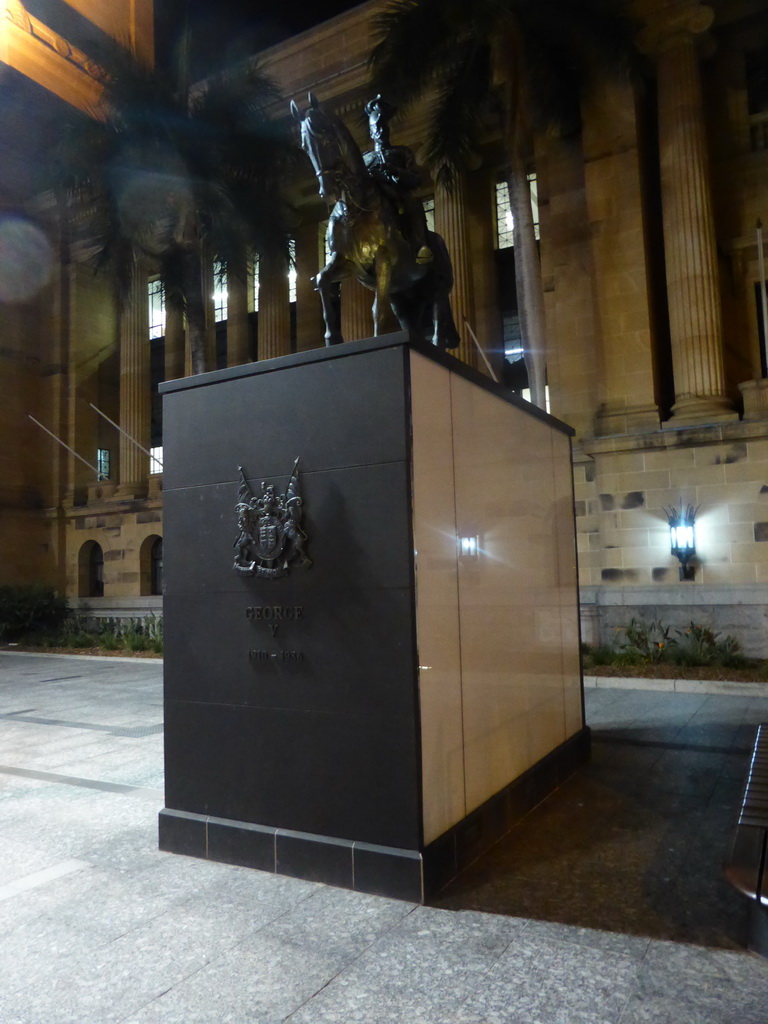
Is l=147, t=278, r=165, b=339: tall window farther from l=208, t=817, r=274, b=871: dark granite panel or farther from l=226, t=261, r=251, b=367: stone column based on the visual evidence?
l=208, t=817, r=274, b=871: dark granite panel

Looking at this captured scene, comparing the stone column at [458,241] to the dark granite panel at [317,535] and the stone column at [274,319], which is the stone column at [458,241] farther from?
the dark granite panel at [317,535]

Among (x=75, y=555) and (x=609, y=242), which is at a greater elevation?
(x=609, y=242)

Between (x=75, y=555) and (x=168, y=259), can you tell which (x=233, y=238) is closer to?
(x=168, y=259)

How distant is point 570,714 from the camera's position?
23.5 ft

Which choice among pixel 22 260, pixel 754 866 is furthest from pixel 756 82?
pixel 22 260

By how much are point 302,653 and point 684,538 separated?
532 inches

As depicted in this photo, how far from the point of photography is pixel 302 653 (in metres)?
4.84

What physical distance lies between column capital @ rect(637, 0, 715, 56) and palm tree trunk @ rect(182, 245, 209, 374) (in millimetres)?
13184

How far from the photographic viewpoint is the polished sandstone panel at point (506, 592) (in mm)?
5191

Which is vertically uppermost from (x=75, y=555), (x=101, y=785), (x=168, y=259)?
(x=168, y=259)

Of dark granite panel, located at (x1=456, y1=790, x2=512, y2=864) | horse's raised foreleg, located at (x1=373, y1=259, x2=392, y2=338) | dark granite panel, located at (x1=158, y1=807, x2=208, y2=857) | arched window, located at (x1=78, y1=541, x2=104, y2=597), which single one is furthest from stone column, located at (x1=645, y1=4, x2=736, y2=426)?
arched window, located at (x1=78, y1=541, x2=104, y2=597)

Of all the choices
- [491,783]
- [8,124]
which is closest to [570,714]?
[491,783]

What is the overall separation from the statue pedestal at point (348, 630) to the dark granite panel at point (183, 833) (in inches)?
0.5

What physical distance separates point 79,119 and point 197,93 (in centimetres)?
388
